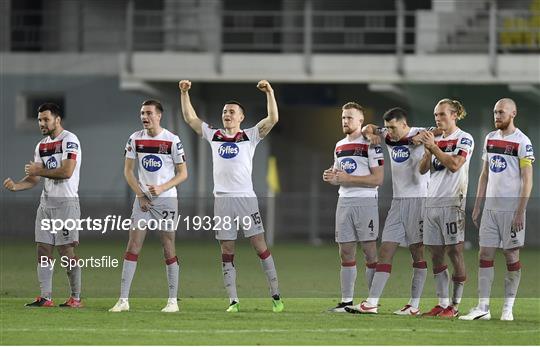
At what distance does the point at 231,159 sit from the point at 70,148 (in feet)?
5.46

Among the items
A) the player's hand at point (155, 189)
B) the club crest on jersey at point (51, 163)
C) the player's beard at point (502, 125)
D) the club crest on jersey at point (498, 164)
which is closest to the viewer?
the player's beard at point (502, 125)

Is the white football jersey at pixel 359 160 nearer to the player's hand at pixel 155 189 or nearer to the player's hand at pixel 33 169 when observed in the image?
the player's hand at pixel 155 189

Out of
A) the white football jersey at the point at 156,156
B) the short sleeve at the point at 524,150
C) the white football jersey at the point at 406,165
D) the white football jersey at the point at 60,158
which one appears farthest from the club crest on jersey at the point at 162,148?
the short sleeve at the point at 524,150

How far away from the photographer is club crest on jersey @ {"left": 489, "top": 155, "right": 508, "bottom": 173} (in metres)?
14.3

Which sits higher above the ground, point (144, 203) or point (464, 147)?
point (464, 147)

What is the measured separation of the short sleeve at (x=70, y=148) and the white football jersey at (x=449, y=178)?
3.63m

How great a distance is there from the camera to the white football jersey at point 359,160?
15.0 m

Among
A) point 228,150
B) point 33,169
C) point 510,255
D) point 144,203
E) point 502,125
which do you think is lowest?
point 510,255

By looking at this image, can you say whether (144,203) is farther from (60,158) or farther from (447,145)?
(447,145)

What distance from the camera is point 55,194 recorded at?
15.2m

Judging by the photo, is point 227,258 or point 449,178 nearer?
point 449,178

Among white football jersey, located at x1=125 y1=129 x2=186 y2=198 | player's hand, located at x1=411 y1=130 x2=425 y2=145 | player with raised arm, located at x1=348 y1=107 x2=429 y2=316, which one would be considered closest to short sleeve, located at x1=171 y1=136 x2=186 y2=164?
white football jersey, located at x1=125 y1=129 x2=186 y2=198

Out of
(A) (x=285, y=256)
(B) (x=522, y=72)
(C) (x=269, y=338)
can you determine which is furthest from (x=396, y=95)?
(C) (x=269, y=338)

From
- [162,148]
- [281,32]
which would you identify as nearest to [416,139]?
[162,148]
